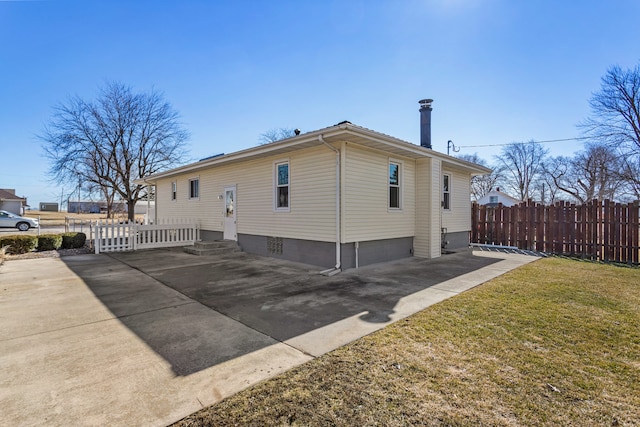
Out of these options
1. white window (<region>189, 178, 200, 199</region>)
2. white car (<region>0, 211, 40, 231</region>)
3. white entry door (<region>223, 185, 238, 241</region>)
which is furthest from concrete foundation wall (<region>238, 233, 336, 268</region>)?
white car (<region>0, 211, 40, 231</region>)

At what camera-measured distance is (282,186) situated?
29.1 ft

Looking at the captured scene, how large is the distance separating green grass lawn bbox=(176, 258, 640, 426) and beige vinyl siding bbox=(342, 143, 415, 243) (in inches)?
139

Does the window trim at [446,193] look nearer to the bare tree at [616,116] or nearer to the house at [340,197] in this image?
the house at [340,197]

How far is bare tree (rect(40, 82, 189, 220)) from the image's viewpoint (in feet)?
60.8

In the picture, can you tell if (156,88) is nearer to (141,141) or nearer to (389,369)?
(141,141)

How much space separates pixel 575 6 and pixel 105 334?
14.5 metres

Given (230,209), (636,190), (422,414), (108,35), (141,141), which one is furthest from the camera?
(636,190)

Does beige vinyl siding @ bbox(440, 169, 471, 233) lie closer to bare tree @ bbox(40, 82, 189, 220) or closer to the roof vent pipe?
the roof vent pipe

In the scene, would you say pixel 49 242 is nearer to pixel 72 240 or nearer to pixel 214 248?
pixel 72 240

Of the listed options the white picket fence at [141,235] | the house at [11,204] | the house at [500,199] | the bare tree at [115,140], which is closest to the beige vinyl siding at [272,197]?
the white picket fence at [141,235]

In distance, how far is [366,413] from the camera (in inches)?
82.0

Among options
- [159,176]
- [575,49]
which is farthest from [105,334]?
[575,49]

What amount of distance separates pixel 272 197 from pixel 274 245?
4.90 ft

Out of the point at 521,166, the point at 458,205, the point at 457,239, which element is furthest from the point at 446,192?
the point at 521,166
